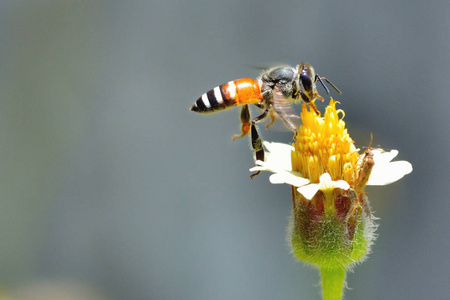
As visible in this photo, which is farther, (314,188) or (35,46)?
(35,46)

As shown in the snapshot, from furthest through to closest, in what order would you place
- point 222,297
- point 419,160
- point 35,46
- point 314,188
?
point 35,46 → point 222,297 → point 419,160 → point 314,188

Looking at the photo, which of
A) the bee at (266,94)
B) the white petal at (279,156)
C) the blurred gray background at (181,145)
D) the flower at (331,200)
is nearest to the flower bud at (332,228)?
the flower at (331,200)

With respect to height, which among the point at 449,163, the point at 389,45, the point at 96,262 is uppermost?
the point at 389,45

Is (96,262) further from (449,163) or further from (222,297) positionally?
(449,163)

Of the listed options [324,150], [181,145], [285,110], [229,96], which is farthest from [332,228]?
[181,145]

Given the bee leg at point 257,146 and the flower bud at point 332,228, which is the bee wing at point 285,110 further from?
the flower bud at point 332,228

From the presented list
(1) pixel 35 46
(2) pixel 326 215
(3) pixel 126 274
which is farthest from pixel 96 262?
(2) pixel 326 215

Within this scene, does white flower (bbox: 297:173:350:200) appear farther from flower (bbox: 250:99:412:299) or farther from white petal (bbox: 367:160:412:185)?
white petal (bbox: 367:160:412:185)

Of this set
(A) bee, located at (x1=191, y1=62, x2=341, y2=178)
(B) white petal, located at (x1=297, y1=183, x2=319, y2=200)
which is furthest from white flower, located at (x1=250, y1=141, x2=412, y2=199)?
(A) bee, located at (x1=191, y1=62, x2=341, y2=178)
